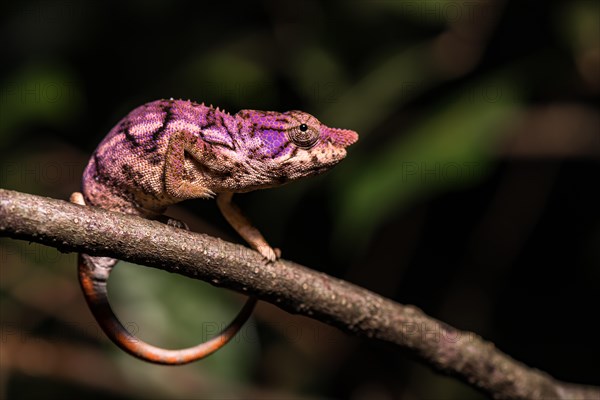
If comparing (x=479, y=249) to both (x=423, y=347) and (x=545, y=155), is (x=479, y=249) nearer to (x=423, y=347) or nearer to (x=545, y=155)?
(x=545, y=155)

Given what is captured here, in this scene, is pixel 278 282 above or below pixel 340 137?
below

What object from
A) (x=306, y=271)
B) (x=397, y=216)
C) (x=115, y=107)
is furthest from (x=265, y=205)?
(x=306, y=271)

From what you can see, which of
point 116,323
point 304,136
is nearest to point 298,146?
point 304,136

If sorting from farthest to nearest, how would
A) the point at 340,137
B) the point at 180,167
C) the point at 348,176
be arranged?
the point at 348,176 < the point at 340,137 < the point at 180,167

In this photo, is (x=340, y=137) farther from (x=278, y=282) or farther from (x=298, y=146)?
(x=278, y=282)

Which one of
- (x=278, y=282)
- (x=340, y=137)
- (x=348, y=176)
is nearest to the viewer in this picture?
(x=278, y=282)

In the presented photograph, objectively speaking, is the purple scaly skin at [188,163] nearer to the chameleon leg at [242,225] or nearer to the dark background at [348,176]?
the chameleon leg at [242,225]

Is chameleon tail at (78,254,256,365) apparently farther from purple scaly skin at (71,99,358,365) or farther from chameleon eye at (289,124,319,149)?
chameleon eye at (289,124,319,149)

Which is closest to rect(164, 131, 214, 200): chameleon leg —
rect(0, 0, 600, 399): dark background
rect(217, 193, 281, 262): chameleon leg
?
rect(217, 193, 281, 262): chameleon leg
